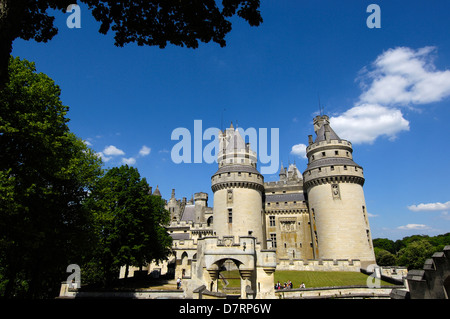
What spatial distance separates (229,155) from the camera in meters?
45.4

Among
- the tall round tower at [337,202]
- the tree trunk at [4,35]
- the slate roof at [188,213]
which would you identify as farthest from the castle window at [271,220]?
the tree trunk at [4,35]

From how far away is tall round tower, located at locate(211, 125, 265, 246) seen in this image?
37.7 meters

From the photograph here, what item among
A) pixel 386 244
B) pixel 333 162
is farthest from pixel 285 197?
pixel 386 244

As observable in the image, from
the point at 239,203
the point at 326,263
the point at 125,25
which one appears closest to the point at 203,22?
the point at 125,25

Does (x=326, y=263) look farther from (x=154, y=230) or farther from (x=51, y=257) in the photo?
(x=51, y=257)

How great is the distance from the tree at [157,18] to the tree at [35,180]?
6.72 meters

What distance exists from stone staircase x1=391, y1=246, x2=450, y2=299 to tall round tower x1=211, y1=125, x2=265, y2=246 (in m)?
31.1

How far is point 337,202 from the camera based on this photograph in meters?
36.1

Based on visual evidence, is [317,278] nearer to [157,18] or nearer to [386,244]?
[157,18]

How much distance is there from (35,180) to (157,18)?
35.2 feet

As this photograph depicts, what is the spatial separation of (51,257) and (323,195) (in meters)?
33.2

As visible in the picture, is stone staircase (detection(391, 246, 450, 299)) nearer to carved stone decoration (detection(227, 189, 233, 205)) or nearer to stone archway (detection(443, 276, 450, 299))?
stone archway (detection(443, 276, 450, 299))
